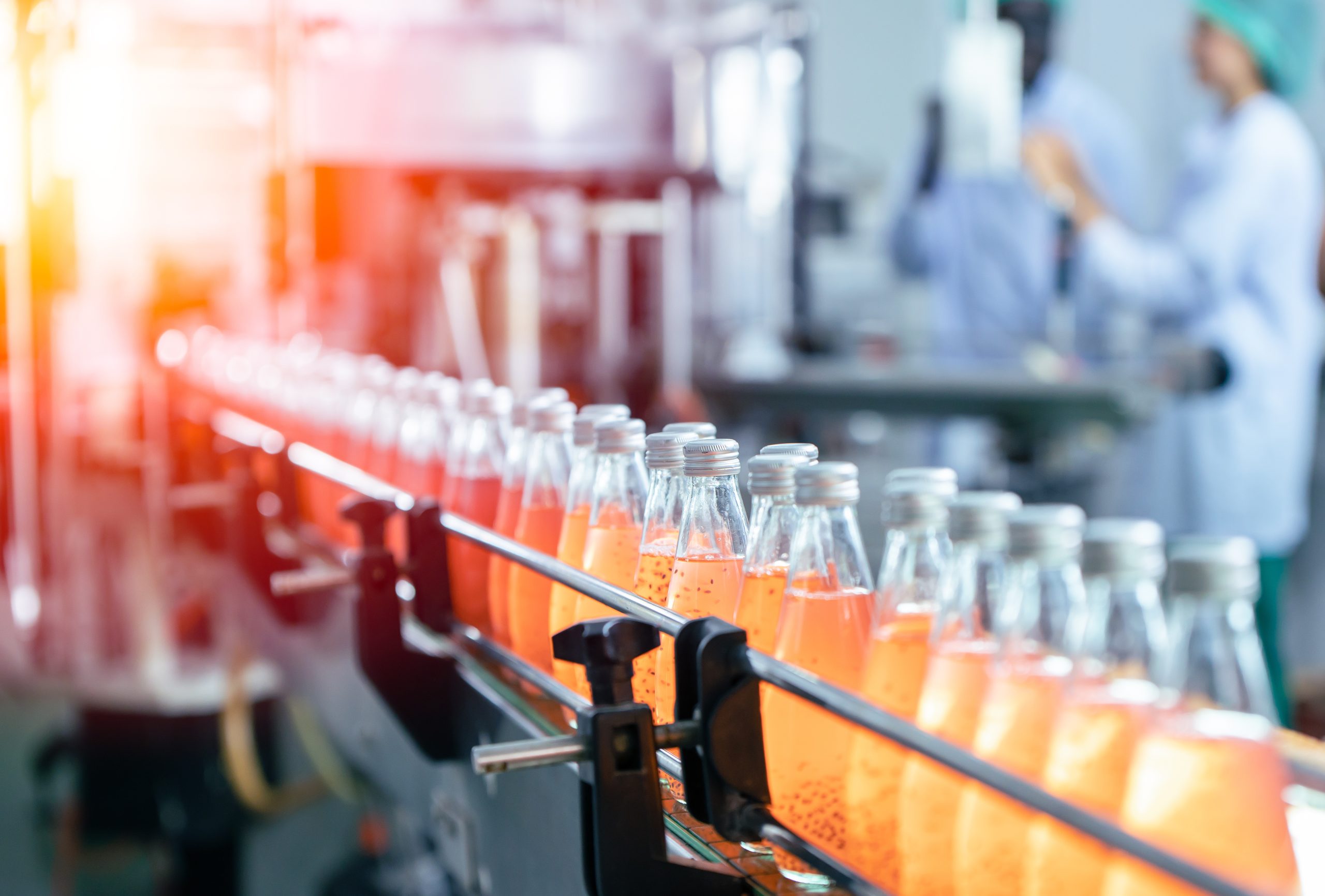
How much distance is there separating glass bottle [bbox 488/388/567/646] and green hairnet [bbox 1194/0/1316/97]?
180 cm

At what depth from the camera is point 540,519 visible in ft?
2.66

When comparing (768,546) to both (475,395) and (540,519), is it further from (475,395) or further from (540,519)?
(475,395)

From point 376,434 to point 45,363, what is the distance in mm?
1134

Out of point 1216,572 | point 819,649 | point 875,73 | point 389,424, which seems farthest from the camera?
point 875,73

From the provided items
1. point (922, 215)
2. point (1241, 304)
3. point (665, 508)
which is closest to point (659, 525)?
point (665, 508)

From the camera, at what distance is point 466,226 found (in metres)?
3.35

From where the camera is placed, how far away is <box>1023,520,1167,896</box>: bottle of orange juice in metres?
0.39

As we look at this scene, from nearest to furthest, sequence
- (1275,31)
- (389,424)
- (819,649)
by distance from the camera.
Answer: (819,649) < (389,424) < (1275,31)

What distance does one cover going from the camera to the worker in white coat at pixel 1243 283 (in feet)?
7.02

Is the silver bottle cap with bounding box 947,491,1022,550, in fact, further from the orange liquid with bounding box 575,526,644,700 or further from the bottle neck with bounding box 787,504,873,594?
the orange liquid with bounding box 575,526,644,700

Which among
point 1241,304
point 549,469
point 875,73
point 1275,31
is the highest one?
point 875,73

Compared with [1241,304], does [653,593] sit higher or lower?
lower

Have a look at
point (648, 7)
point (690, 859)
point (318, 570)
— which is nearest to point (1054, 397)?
point (648, 7)

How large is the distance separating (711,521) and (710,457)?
0.05 metres
